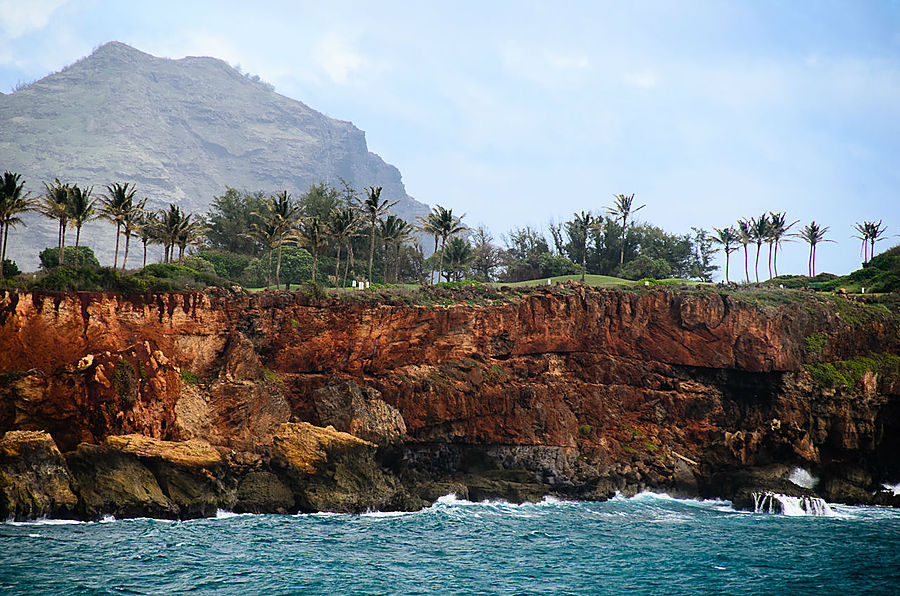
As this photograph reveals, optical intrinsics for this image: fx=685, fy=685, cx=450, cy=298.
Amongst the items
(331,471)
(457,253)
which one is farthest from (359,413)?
(457,253)

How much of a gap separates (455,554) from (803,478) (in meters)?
29.5

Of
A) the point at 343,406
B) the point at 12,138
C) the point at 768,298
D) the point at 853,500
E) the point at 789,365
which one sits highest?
the point at 12,138

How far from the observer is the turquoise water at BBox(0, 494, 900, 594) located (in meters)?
25.8

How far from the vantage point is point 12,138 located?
619 feet

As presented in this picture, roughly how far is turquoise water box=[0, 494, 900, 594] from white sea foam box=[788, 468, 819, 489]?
7.46 m

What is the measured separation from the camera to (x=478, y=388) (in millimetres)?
45688

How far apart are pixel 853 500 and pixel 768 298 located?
15307 mm

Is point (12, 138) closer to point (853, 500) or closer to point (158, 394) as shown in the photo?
point (158, 394)

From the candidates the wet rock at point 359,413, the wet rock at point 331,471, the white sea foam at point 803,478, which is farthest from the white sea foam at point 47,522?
the white sea foam at point 803,478

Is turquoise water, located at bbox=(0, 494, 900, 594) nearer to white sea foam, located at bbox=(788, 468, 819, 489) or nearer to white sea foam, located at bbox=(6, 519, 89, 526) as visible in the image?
white sea foam, located at bbox=(6, 519, 89, 526)

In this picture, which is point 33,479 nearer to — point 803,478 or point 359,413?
point 359,413

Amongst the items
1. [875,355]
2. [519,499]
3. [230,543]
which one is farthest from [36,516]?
[875,355]

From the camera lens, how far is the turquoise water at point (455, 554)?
25.8m

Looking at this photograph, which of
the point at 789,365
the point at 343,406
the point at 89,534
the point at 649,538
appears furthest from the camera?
the point at 789,365
